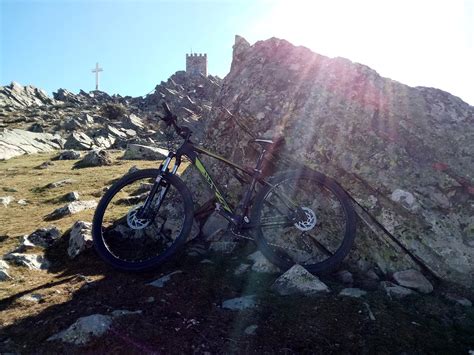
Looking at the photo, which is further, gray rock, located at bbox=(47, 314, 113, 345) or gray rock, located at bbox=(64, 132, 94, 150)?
gray rock, located at bbox=(64, 132, 94, 150)

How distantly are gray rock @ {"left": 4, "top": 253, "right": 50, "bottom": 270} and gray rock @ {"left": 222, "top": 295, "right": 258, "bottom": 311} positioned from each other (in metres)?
3.46

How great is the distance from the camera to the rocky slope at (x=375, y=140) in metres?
5.74

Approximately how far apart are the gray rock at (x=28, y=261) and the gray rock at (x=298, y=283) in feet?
13.1

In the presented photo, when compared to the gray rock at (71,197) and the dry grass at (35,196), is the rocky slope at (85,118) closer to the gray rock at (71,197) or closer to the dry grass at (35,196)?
the dry grass at (35,196)

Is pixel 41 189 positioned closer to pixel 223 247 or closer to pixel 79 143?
pixel 223 247

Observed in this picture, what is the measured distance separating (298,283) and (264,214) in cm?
163

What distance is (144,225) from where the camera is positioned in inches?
241

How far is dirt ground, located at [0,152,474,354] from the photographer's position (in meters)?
4.00

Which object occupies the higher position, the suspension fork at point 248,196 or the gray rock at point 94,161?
the suspension fork at point 248,196

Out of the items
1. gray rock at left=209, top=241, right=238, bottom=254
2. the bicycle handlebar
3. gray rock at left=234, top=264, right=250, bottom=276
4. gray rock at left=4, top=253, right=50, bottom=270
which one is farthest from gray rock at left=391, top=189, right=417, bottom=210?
gray rock at left=4, top=253, right=50, bottom=270

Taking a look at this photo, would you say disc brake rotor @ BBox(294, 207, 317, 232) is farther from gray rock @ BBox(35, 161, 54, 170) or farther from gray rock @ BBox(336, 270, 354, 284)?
gray rock @ BBox(35, 161, 54, 170)

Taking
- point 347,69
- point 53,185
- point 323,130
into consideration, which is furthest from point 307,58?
point 53,185

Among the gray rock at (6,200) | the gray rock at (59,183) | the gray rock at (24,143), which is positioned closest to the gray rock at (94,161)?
the gray rock at (59,183)

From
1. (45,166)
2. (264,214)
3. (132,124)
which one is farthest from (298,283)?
(132,124)
